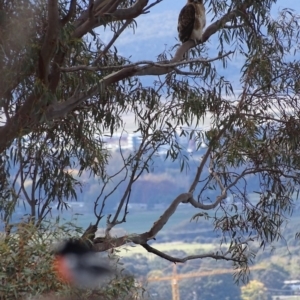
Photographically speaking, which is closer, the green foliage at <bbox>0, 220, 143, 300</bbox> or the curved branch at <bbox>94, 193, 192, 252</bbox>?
the green foliage at <bbox>0, 220, 143, 300</bbox>

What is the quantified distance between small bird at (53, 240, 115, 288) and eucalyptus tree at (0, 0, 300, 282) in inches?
67.9

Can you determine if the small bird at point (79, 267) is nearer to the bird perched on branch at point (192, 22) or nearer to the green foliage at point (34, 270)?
the green foliage at point (34, 270)

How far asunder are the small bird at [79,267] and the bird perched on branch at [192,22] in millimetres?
2924

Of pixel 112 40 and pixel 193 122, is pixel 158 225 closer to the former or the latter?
pixel 193 122

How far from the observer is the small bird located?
3.77 metres

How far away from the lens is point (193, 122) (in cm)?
665

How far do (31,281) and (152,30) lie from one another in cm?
824

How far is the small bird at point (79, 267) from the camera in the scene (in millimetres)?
3771

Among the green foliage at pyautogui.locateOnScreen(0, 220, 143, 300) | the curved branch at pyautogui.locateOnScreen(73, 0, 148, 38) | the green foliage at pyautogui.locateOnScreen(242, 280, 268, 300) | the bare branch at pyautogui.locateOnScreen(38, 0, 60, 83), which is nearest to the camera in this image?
the green foliage at pyautogui.locateOnScreen(0, 220, 143, 300)

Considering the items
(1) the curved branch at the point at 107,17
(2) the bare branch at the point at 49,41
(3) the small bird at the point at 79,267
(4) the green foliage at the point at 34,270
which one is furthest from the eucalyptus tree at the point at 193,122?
(3) the small bird at the point at 79,267

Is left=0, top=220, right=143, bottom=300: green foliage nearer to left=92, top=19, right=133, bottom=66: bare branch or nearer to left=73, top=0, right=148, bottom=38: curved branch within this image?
left=73, top=0, right=148, bottom=38: curved branch

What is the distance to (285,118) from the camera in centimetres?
686

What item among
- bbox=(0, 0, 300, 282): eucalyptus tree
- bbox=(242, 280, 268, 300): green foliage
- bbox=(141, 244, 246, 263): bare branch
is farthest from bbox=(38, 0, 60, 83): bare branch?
bbox=(242, 280, 268, 300): green foliage

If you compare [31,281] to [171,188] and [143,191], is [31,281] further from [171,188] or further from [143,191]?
[143,191]
